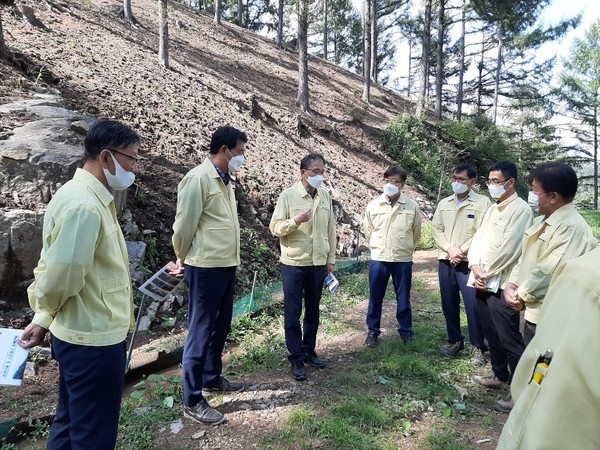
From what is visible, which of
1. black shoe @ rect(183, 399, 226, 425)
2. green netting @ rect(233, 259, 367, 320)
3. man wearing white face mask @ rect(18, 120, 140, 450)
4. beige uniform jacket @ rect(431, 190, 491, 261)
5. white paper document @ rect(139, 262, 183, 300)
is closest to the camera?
man wearing white face mask @ rect(18, 120, 140, 450)

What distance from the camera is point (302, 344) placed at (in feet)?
14.1

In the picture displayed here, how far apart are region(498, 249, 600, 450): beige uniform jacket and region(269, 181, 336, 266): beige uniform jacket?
3.20m

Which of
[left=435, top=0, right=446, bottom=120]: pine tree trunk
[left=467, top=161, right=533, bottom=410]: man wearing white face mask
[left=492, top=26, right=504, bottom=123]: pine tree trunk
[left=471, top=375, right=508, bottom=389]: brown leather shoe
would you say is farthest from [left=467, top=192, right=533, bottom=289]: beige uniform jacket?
[left=492, top=26, right=504, bottom=123]: pine tree trunk

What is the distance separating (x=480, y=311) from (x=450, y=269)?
0.74 m

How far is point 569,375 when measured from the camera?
74 cm

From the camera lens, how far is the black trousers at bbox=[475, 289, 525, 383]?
3573 mm

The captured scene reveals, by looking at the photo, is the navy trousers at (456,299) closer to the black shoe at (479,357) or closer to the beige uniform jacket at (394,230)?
the black shoe at (479,357)

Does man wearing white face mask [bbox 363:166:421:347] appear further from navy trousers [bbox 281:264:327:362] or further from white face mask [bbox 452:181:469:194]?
navy trousers [bbox 281:264:327:362]

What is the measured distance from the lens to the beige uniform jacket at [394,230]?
4.77 meters

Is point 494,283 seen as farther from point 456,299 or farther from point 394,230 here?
point 394,230

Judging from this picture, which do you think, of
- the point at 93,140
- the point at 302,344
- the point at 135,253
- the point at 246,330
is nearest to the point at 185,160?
the point at 135,253

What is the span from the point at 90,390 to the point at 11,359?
0.43m

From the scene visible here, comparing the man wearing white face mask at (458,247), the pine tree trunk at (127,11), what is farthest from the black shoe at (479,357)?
the pine tree trunk at (127,11)

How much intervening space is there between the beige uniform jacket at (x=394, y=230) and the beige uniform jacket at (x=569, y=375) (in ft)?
13.0
